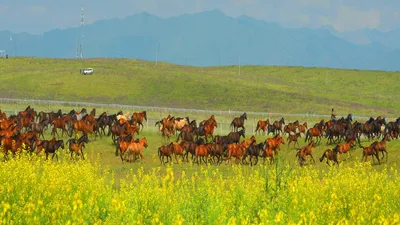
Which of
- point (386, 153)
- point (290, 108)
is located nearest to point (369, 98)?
point (290, 108)

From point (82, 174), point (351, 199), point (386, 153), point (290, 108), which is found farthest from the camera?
point (290, 108)

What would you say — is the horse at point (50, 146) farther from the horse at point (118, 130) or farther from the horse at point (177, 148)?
the horse at point (118, 130)

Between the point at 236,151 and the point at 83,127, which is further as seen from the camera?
the point at 83,127

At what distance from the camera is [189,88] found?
111750 mm

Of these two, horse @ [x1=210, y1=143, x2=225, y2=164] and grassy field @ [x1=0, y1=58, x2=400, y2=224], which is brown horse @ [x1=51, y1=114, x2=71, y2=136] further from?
horse @ [x1=210, y1=143, x2=225, y2=164]

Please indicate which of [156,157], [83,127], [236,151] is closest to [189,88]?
[83,127]

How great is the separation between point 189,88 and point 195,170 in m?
76.1

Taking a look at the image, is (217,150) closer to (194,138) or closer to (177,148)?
(177,148)

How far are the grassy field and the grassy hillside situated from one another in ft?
0.71

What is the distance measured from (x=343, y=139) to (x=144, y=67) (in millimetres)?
98579

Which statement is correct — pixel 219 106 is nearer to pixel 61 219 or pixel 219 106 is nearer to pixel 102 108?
pixel 102 108

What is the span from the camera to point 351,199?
1950cm

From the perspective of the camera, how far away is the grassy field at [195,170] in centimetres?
1639

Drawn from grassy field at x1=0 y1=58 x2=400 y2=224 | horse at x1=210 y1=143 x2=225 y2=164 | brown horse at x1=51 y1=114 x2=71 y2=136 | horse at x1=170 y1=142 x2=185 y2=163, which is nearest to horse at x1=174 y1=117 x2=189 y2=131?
grassy field at x1=0 y1=58 x2=400 y2=224
